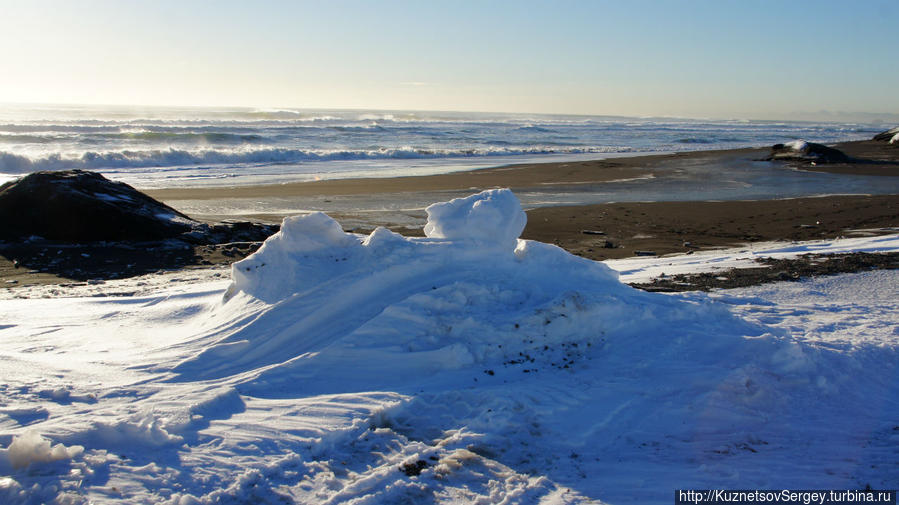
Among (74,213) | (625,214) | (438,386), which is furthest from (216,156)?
(438,386)

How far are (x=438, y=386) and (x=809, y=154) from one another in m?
25.6

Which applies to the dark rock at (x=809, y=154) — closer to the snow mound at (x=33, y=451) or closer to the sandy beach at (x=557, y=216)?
the sandy beach at (x=557, y=216)

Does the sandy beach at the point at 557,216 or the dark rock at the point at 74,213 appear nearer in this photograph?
the sandy beach at the point at 557,216

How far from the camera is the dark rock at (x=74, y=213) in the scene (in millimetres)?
9484

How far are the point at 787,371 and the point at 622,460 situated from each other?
61.8 inches

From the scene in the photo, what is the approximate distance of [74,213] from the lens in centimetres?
952

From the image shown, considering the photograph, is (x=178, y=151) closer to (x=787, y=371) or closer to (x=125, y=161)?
(x=125, y=161)

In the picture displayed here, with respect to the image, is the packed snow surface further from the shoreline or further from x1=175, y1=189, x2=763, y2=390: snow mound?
the shoreline

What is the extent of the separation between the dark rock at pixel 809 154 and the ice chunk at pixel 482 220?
2308cm

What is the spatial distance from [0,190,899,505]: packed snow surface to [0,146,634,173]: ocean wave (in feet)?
68.0

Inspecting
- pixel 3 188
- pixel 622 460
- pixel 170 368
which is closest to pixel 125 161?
pixel 3 188

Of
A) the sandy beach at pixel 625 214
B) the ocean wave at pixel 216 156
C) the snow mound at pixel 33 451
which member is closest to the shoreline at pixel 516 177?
the sandy beach at pixel 625 214

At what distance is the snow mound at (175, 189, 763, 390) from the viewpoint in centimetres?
416

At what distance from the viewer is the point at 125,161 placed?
24031 mm
